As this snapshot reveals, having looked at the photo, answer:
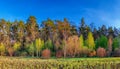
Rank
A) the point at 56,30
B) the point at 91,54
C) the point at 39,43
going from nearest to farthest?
the point at 91,54 < the point at 39,43 < the point at 56,30

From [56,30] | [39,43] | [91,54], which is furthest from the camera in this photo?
[56,30]

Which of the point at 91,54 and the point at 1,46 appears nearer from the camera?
the point at 91,54

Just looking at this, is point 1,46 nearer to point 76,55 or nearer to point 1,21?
point 1,21

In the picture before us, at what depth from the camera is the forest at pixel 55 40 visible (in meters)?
53.3

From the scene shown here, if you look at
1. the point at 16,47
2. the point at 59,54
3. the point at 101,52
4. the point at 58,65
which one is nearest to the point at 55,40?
the point at 59,54

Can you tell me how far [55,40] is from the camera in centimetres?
5925

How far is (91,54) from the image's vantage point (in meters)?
51.9

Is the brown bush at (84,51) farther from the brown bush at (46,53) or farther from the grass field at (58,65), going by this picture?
the grass field at (58,65)

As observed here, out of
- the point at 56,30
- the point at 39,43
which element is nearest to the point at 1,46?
the point at 39,43

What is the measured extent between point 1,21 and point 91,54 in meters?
25.7

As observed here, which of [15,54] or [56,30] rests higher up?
[56,30]

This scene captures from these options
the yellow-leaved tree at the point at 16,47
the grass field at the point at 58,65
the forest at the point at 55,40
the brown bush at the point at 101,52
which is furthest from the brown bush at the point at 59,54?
the grass field at the point at 58,65

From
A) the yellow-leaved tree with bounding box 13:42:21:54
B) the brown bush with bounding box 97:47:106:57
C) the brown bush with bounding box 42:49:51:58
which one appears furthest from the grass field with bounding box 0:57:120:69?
the yellow-leaved tree with bounding box 13:42:21:54

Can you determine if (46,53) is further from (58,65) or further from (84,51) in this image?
(58,65)
